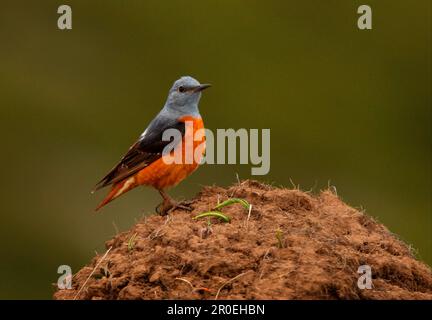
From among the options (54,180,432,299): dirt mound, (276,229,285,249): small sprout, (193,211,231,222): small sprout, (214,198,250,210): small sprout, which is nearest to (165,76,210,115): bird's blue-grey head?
(54,180,432,299): dirt mound

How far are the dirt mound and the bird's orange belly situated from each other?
1.67m

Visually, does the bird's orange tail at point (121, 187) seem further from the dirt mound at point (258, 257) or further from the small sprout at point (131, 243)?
the small sprout at point (131, 243)

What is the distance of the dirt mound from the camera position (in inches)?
265

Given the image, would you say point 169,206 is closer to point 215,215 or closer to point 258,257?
point 215,215

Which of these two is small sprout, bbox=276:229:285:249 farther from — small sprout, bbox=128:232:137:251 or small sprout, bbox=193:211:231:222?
small sprout, bbox=128:232:137:251

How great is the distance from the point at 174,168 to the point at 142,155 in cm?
47

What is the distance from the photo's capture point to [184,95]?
410 inches

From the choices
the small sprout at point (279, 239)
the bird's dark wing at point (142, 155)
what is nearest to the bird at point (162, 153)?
the bird's dark wing at point (142, 155)

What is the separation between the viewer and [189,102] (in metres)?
10.5

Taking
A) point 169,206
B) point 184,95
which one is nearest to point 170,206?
point 169,206

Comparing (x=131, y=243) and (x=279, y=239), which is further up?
(x=279, y=239)

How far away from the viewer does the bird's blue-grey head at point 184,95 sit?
34.1 ft
